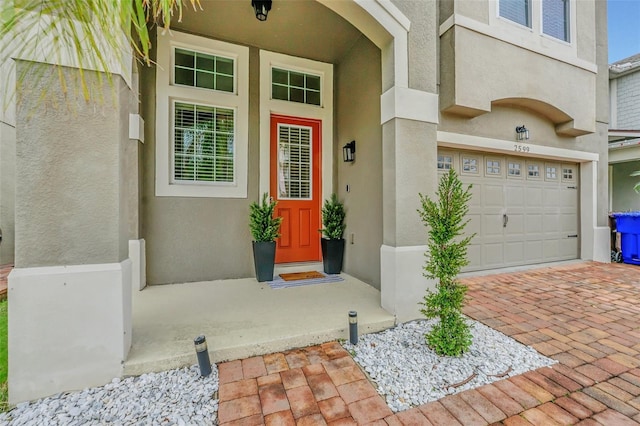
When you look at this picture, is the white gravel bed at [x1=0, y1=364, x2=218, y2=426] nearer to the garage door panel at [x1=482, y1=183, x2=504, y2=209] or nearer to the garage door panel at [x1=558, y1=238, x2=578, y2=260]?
the garage door panel at [x1=482, y1=183, x2=504, y2=209]

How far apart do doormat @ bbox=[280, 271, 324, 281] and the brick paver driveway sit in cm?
182

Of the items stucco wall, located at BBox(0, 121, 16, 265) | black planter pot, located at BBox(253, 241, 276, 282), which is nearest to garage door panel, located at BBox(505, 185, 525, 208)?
black planter pot, located at BBox(253, 241, 276, 282)

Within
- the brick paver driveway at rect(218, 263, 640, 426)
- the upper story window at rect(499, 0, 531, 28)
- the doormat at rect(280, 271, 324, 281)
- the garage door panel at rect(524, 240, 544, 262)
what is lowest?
the brick paver driveway at rect(218, 263, 640, 426)

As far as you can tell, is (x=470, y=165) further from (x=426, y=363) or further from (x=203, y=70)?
(x=203, y=70)

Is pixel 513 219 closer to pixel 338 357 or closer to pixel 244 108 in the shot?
pixel 338 357

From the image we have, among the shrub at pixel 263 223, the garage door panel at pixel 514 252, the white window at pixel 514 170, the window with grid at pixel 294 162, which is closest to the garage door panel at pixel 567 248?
the garage door panel at pixel 514 252

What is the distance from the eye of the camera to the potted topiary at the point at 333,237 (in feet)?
14.6

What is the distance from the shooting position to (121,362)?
1.95 metres

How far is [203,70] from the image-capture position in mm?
4113

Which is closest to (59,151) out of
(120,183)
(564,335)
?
(120,183)

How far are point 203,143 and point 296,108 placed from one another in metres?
1.55

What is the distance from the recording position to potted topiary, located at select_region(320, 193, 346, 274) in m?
4.45

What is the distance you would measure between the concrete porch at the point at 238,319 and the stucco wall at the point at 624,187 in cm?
997

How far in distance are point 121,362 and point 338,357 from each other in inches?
61.1
